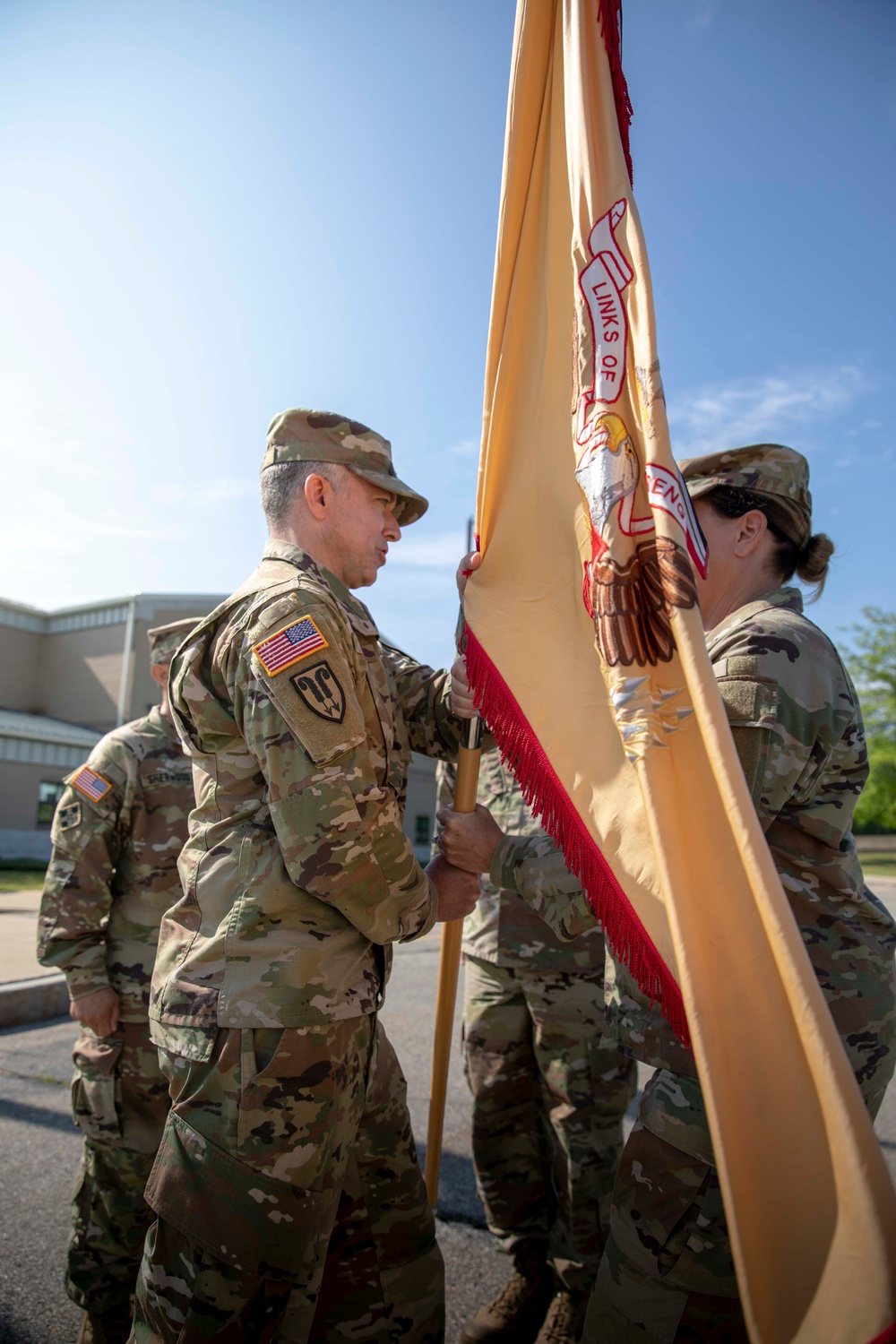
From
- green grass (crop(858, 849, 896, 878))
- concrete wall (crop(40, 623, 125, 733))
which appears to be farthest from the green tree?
concrete wall (crop(40, 623, 125, 733))

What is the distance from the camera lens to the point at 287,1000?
1.91 m

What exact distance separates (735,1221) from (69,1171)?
353 cm

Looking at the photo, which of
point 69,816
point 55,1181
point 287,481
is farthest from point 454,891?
point 55,1181

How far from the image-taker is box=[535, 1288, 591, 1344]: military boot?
2783mm

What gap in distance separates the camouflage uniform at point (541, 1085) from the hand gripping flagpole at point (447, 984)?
0.56m

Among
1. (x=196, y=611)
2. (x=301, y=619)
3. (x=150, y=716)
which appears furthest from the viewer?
(x=196, y=611)

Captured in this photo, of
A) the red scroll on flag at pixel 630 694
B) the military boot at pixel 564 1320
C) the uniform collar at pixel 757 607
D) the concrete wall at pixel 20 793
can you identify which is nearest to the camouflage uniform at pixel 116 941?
the military boot at pixel 564 1320

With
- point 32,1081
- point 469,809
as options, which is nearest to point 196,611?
point 32,1081

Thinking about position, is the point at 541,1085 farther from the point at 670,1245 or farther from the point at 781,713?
the point at 781,713

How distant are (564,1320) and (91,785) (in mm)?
2569

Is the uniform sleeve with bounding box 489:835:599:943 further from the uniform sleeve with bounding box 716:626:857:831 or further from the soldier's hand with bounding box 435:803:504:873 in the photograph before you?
the uniform sleeve with bounding box 716:626:857:831

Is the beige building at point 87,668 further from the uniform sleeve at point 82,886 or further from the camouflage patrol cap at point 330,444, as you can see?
the camouflage patrol cap at point 330,444

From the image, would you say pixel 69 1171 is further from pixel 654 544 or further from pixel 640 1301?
pixel 654 544

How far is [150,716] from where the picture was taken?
3.74m
